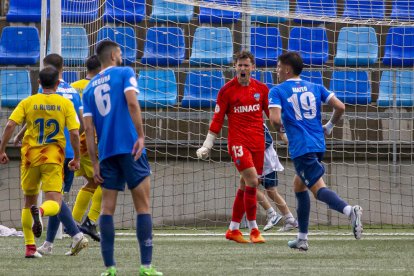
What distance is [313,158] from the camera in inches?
356

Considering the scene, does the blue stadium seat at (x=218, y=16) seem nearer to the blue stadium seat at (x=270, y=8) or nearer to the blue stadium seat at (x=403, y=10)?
the blue stadium seat at (x=270, y=8)

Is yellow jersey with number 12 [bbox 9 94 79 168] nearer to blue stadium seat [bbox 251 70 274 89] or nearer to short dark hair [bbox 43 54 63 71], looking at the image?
short dark hair [bbox 43 54 63 71]

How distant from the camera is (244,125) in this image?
1052cm

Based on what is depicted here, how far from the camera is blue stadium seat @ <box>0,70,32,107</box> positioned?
46.4 feet

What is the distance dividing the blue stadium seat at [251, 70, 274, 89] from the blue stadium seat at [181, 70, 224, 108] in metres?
0.47

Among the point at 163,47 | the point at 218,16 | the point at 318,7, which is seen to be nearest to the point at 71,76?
the point at 163,47

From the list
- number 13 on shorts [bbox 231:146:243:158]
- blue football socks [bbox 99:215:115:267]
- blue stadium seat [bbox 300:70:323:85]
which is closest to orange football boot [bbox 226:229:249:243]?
number 13 on shorts [bbox 231:146:243:158]

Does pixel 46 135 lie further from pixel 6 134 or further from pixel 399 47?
pixel 399 47

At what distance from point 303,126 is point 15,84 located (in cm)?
627

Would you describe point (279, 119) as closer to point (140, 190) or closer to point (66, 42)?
point (140, 190)

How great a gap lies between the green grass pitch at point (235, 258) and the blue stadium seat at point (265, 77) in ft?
10.2

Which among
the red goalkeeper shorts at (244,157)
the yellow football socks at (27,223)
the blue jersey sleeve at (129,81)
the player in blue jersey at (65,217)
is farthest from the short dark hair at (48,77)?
the red goalkeeper shorts at (244,157)

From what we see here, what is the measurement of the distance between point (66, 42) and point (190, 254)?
5083mm

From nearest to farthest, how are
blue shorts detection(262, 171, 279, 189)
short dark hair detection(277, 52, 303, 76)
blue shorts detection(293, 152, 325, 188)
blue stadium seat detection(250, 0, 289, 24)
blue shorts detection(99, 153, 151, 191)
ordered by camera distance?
blue shorts detection(99, 153, 151, 191)
blue shorts detection(293, 152, 325, 188)
short dark hair detection(277, 52, 303, 76)
blue shorts detection(262, 171, 279, 189)
blue stadium seat detection(250, 0, 289, 24)
